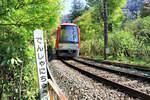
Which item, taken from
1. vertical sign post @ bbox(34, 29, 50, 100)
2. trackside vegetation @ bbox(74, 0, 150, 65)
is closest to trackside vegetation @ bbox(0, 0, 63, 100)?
vertical sign post @ bbox(34, 29, 50, 100)

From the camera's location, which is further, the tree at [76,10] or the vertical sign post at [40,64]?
the tree at [76,10]

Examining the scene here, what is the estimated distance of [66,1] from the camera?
4.52 metres

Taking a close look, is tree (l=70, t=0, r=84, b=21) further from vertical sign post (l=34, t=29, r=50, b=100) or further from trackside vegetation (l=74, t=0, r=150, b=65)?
vertical sign post (l=34, t=29, r=50, b=100)

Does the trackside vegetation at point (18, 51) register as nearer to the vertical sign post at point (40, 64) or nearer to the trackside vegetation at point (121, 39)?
the vertical sign post at point (40, 64)

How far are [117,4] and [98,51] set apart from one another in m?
13.1

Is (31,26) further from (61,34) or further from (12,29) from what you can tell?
(61,34)

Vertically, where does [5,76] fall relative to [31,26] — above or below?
below

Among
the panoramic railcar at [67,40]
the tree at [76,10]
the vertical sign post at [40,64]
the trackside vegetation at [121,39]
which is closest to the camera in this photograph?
the vertical sign post at [40,64]

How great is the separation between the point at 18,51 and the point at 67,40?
30.7ft

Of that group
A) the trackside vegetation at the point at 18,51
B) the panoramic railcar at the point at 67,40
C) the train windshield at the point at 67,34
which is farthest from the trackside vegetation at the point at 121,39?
the trackside vegetation at the point at 18,51

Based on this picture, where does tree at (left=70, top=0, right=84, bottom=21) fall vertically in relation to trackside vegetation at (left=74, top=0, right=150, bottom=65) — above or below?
above

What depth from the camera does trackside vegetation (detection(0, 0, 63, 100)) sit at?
2271 mm

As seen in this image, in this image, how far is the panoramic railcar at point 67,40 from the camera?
11.5 metres

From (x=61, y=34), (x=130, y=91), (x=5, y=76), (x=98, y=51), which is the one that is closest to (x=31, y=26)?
(x=5, y=76)
